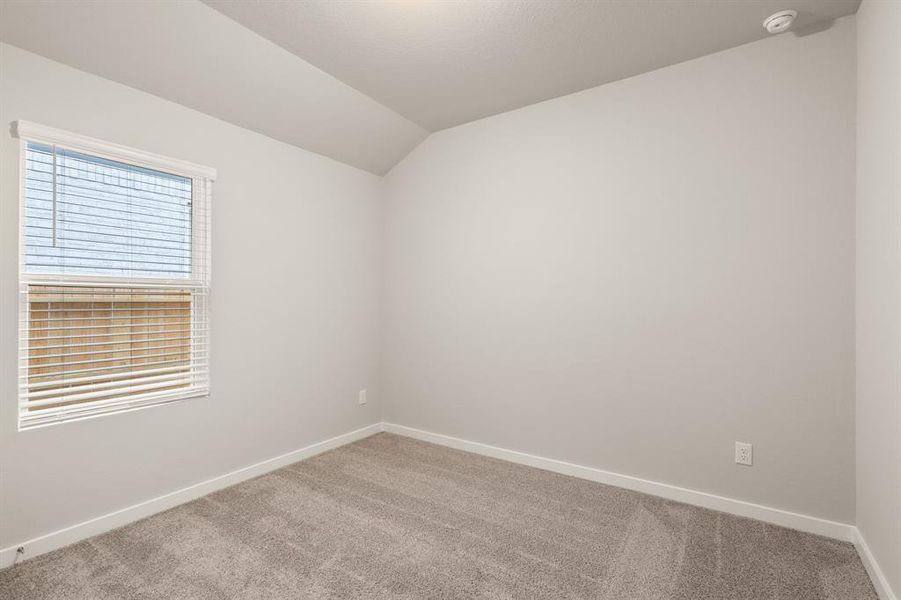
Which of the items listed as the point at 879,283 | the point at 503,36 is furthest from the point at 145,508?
the point at 879,283

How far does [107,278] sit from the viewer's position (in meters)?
2.22

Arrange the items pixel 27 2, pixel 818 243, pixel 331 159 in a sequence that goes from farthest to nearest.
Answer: pixel 331 159, pixel 818 243, pixel 27 2

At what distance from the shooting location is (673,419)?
259 cm

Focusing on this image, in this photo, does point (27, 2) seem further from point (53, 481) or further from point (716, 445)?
point (716, 445)

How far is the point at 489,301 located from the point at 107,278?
232 centimetres

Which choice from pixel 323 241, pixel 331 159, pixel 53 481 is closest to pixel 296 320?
pixel 323 241

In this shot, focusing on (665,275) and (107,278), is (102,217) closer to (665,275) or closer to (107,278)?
(107,278)

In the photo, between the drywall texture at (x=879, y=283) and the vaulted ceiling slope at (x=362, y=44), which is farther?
the vaulted ceiling slope at (x=362, y=44)

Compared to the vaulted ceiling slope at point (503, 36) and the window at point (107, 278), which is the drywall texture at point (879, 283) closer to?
the vaulted ceiling slope at point (503, 36)

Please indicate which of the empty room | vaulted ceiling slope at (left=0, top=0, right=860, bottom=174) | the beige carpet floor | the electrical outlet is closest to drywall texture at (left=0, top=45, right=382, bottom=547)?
the empty room

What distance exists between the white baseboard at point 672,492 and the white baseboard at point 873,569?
72mm

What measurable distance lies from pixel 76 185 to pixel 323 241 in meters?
1.51

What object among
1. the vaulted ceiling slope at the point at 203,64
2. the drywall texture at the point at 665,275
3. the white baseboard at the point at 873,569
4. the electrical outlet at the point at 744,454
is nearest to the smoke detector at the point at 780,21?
the drywall texture at the point at 665,275

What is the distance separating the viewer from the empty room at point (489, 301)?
1.91m
